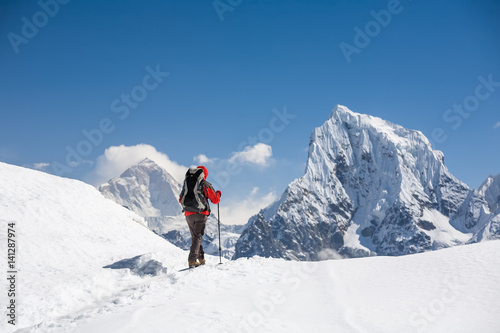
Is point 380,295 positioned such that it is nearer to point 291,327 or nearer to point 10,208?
point 291,327

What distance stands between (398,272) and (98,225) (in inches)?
432

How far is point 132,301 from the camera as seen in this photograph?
310 inches

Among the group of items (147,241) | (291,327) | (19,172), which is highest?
(19,172)

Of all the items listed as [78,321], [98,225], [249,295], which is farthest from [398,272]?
[98,225]
